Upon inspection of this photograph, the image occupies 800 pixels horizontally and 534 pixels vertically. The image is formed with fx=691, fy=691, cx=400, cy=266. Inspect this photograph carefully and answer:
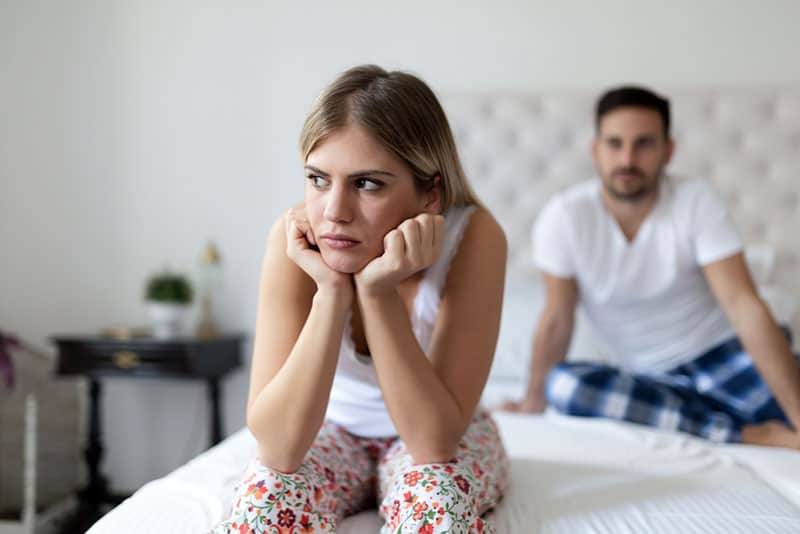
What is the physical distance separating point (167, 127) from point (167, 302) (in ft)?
2.74

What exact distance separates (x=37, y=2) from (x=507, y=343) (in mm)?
2571

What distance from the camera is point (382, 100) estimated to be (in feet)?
3.39

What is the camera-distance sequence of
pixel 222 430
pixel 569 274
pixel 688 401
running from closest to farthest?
pixel 688 401, pixel 569 274, pixel 222 430

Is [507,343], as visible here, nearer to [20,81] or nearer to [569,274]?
[569,274]

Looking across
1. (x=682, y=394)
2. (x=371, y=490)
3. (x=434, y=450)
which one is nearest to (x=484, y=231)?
(x=434, y=450)

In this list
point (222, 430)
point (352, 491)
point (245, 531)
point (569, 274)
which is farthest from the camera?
point (222, 430)

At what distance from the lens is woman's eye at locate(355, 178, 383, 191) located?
103cm

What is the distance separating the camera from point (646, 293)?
2.01 metres

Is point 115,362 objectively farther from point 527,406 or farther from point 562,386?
point 562,386

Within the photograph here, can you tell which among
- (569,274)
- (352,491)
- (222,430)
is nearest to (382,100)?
(352,491)

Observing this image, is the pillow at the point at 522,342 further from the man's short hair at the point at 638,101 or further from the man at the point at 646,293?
the man's short hair at the point at 638,101

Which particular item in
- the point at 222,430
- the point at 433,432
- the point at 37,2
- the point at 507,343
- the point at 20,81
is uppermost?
the point at 37,2

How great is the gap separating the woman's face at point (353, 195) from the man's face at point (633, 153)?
1.17 metres

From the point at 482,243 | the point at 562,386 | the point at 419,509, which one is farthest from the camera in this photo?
the point at 562,386
